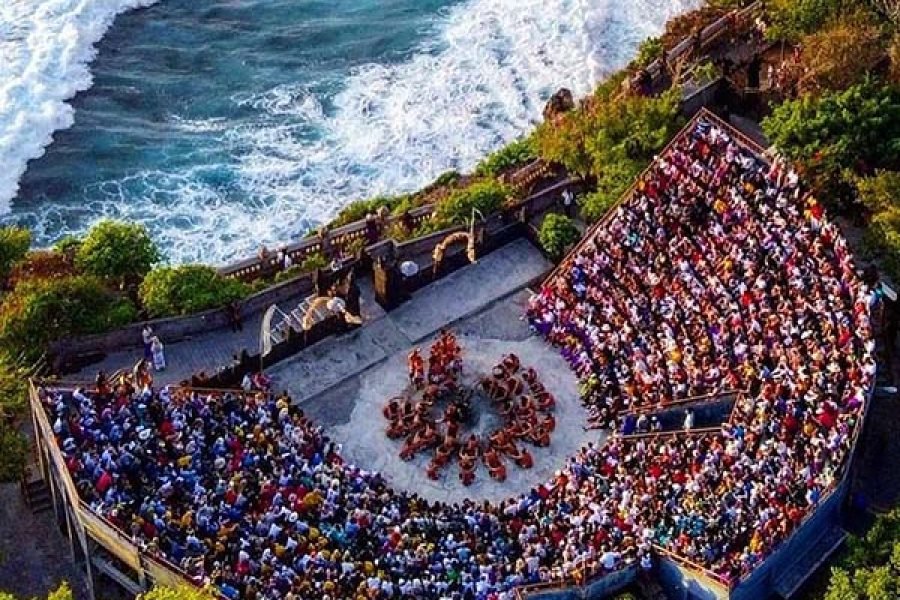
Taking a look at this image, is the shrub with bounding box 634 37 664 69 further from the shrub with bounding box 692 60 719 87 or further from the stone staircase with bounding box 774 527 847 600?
the stone staircase with bounding box 774 527 847 600

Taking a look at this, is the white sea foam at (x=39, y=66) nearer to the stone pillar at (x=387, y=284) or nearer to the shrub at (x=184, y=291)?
the shrub at (x=184, y=291)

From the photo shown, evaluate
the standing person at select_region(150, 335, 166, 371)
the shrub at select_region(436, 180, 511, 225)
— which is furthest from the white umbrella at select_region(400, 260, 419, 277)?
the standing person at select_region(150, 335, 166, 371)

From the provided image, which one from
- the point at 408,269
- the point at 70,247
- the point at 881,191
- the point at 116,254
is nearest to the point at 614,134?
the point at 408,269

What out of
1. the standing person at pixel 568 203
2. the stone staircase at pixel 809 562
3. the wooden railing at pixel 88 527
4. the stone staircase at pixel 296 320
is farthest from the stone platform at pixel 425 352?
the wooden railing at pixel 88 527

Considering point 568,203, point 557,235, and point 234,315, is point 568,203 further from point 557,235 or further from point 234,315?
point 234,315

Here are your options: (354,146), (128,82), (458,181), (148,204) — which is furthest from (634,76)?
(128,82)
